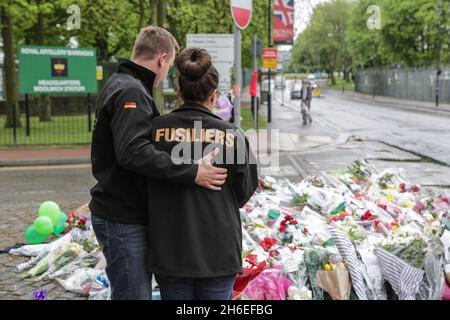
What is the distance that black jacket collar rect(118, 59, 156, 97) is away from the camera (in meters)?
2.71

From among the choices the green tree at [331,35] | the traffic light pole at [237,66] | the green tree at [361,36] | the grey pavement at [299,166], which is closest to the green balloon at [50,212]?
the grey pavement at [299,166]

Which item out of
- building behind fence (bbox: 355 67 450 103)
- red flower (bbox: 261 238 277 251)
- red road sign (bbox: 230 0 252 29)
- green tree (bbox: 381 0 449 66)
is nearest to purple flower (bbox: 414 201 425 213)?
red flower (bbox: 261 238 277 251)

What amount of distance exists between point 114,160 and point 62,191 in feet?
24.4

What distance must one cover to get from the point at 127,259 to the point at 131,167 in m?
0.46

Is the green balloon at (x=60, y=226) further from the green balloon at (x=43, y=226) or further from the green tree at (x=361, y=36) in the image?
the green tree at (x=361, y=36)

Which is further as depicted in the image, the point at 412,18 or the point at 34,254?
the point at 412,18

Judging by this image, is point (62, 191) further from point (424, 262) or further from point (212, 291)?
point (212, 291)

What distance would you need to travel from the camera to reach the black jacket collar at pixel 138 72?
271cm

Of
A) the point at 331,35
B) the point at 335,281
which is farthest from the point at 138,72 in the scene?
the point at 331,35

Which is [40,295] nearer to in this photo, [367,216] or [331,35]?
[367,216]

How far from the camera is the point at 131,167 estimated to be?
8.14 ft

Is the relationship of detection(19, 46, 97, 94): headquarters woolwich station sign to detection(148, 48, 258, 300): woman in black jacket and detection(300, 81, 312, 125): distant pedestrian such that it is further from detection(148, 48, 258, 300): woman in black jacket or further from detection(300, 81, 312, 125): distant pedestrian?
detection(148, 48, 258, 300): woman in black jacket
